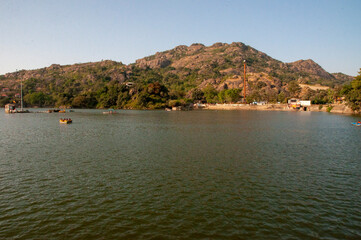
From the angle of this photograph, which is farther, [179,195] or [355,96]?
[355,96]

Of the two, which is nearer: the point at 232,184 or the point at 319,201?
the point at 319,201

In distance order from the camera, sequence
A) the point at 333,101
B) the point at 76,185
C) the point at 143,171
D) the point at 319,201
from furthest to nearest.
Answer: the point at 333,101 < the point at 143,171 < the point at 76,185 < the point at 319,201

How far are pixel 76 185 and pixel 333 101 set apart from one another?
735 ft

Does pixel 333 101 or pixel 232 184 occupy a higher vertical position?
pixel 333 101

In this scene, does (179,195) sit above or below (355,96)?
below

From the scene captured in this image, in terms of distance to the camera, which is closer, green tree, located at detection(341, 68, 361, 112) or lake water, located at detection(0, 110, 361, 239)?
lake water, located at detection(0, 110, 361, 239)

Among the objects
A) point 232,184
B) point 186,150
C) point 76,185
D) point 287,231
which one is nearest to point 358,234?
point 287,231

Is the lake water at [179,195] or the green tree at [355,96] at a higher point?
the green tree at [355,96]

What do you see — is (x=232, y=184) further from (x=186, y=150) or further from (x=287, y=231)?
(x=186, y=150)

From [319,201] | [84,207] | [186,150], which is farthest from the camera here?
[186,150]

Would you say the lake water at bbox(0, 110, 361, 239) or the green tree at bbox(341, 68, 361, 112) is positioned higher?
the green tree at bbox(341, 68, 361, 112)

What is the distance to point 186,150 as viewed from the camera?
37.8 m

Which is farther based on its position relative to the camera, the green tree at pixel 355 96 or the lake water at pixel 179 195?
the green tree at pixel 355 96

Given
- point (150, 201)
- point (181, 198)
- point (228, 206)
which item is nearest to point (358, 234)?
point (228, 206)
